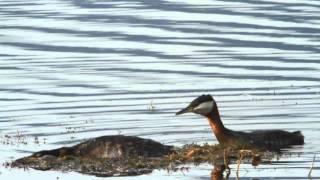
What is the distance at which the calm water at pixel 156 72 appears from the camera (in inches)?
991

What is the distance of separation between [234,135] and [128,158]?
2.65 metres

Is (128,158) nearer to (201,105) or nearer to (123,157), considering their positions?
(123,157)

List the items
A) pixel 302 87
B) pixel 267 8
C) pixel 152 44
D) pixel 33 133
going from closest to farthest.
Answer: pixel 33 133
pixel 302 87
pixel 152 44
pixel 267 8

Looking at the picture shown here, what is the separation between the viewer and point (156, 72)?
110 feet

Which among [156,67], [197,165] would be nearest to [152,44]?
[156,67]

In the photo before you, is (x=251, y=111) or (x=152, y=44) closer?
(x=251, y=111)

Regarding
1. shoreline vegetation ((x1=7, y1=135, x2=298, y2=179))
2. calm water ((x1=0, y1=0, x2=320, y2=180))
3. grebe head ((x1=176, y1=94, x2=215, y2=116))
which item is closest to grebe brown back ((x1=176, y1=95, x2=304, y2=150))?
grebe head ((x1=176, y1=94, x2=215, y2=116))

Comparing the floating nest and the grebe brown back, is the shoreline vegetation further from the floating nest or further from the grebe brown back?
the grebe brown back

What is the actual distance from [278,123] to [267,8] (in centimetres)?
2132

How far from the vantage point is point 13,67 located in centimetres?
3447

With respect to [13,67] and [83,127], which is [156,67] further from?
[83,127]

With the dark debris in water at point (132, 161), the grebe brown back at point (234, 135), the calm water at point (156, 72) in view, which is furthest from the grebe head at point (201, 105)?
the dark debris in water at point (132, 161)

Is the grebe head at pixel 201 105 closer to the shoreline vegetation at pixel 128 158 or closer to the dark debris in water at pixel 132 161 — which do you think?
the shoreline vegetation at pixel 128 158

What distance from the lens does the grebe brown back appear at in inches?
935
